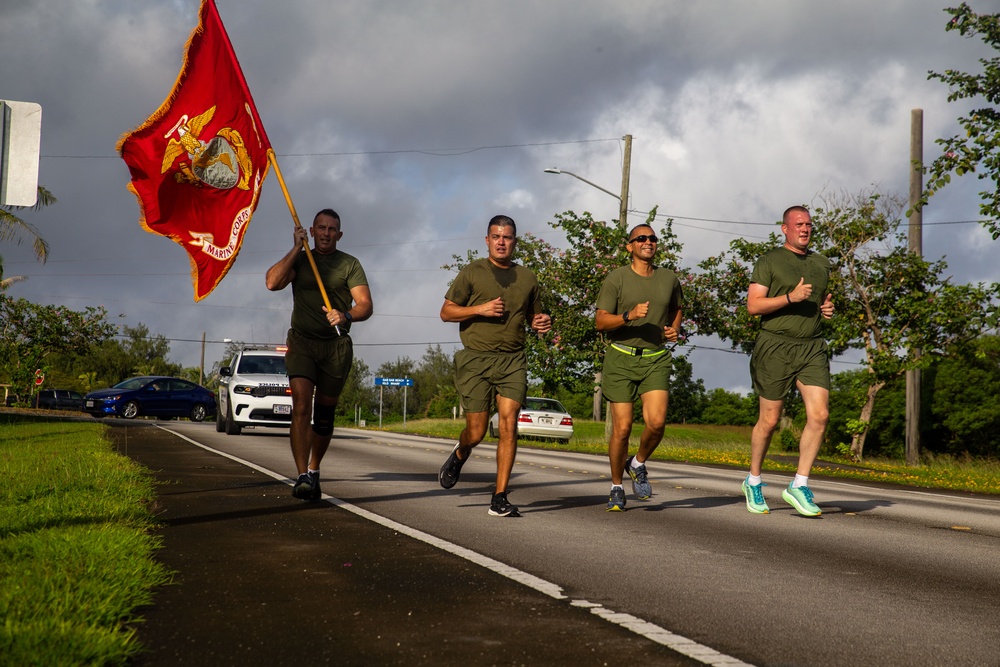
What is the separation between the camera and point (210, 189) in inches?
324

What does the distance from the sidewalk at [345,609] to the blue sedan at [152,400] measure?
95.2 ft

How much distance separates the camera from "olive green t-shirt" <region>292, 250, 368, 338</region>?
8.03 meters

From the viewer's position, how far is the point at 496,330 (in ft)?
25.6

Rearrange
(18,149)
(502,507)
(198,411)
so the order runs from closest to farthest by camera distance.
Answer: (18,149)
(502,507)
(198,411)

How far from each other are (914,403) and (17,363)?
35.1 meters

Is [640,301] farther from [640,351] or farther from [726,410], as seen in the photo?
[726,410]

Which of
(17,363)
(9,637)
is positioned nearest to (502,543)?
(9,637)

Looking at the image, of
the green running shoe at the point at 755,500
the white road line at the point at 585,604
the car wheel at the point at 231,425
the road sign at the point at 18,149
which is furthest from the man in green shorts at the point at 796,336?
the car wheel at the point at 231,425

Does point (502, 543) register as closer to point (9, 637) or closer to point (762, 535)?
point (762, 535)

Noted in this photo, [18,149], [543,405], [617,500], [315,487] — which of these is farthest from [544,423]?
[18,149]

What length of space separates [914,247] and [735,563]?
18270 millimetres

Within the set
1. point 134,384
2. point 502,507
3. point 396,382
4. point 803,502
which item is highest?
point 396,382

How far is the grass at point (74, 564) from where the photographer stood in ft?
11.0

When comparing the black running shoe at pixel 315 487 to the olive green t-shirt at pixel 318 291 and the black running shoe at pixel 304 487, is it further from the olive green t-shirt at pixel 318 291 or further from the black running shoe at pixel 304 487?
the olive green t-shirt at pixel 318 291
